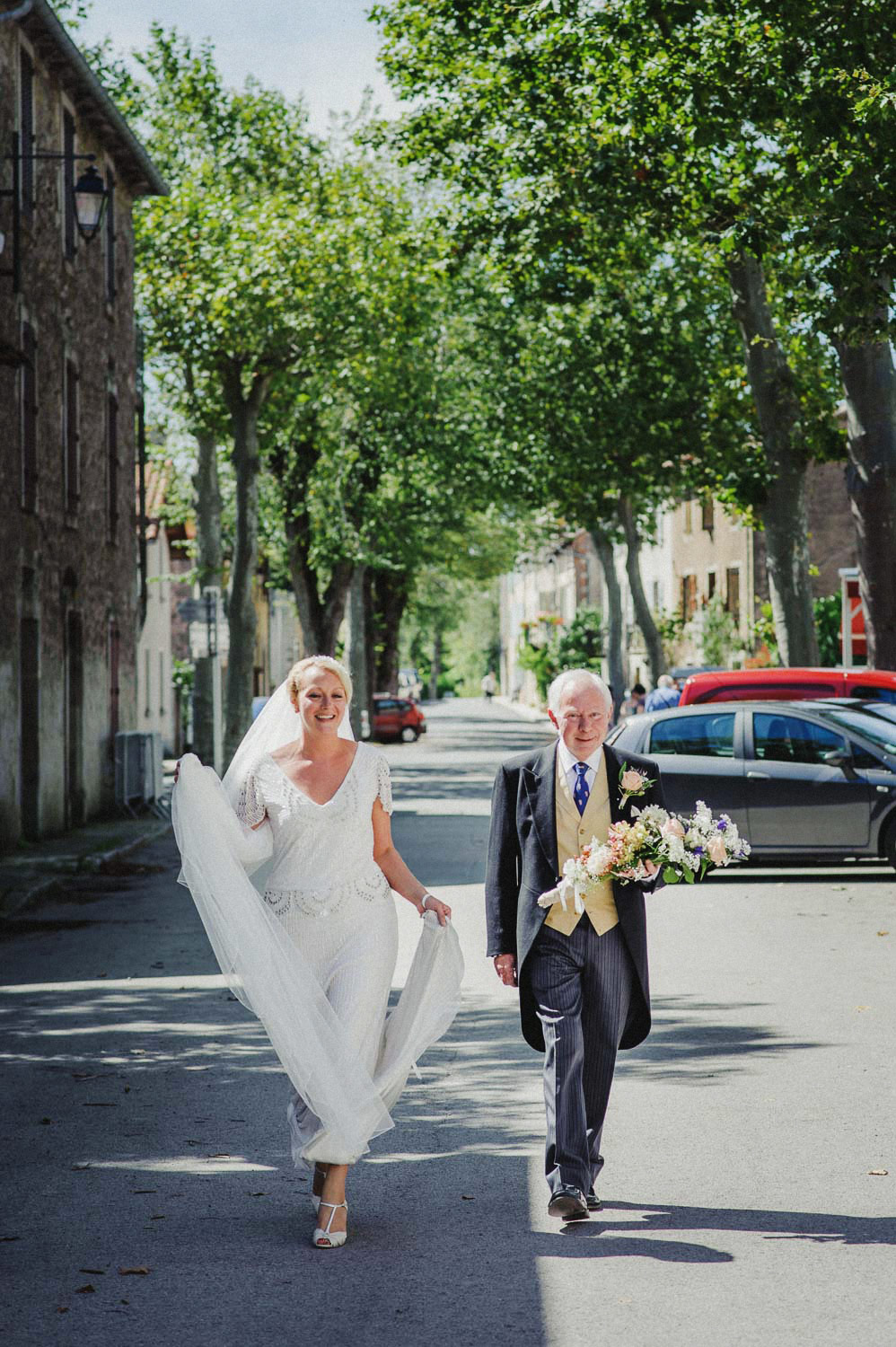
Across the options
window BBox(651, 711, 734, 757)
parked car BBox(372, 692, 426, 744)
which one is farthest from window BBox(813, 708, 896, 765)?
parked car BBox(372, 692, 426, 744)

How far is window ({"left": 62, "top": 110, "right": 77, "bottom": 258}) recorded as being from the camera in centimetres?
2562

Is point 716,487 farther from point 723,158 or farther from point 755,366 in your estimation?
point 723,158

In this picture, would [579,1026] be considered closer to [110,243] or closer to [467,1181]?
[467,1181]

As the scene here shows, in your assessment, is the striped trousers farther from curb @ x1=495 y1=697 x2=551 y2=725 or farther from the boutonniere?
curb @ x1=495 y1=697 x2=551 y2=725

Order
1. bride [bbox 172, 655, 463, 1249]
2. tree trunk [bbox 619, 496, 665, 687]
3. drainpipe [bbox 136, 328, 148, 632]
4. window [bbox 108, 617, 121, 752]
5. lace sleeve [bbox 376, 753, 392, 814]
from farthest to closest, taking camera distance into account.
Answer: tree trunk [bbox 619, 496, 665, 687]
drainpipe [bbox 136, 328, 148, 632]
window [bbox 108, 617, 121, 752]
lace sleeve [bbox 376, 753, 392, 814]
bride [bbox 172, 655, 463, 1249]

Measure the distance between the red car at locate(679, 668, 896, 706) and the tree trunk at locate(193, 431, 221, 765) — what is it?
1715 cm

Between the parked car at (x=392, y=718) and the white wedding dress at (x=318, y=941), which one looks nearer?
the white wedding dress at (x=318, y=941)

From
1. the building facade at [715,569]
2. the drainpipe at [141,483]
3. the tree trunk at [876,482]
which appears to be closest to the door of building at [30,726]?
the drainpipe at [141,483]

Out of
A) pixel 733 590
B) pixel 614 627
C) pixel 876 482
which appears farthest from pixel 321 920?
pixel 733 590

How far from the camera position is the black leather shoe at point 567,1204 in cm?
555

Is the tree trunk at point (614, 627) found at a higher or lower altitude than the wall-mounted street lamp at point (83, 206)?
lower

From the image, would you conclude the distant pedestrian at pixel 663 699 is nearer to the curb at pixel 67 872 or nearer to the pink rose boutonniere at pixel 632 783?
the curb at pixel 67 872

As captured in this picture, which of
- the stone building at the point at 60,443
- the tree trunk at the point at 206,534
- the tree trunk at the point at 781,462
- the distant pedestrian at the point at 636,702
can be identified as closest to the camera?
the stone building at the point at 60,443

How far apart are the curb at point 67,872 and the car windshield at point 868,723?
725 centimetres
